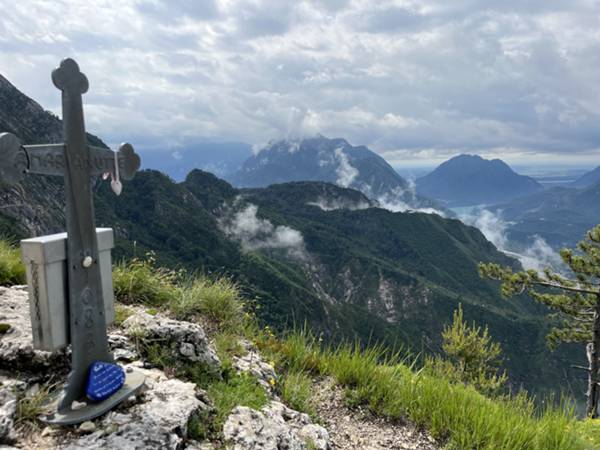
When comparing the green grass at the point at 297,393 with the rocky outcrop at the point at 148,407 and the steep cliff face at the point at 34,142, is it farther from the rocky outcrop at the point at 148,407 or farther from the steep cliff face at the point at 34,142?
the steep cliff face at the point at 34,142

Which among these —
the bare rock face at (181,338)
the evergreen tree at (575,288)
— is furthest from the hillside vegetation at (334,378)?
the evergreen tree at (575,288)

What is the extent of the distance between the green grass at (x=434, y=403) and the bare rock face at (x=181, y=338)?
5.29ft

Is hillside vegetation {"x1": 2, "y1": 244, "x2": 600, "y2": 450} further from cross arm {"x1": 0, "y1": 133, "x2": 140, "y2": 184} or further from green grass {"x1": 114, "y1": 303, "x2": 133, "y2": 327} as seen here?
cross arm {"x1": 0, "y1": 133, "x2": 140, "y2": 184}

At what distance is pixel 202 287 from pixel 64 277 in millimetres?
3301

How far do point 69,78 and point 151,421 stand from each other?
3326mm

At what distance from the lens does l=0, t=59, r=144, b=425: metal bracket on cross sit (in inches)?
149

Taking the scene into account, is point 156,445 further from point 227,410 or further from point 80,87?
point 80,87

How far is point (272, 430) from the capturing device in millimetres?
4234

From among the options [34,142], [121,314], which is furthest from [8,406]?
[34,142]

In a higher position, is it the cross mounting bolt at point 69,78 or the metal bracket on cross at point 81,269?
the cross mounting bolt at point 69,78

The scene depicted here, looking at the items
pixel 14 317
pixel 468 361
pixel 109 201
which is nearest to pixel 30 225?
pixel 468 361

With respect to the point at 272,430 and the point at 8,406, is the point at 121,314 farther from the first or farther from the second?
the point at 272,430

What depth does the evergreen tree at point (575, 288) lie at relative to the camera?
2006cm

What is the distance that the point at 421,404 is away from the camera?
17.8 feet
